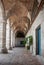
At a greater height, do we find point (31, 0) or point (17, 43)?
point (31, 0)

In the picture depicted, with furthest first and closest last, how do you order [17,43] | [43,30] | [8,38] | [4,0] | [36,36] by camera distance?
[17,43] < [8,38] < [4,0] < [36,36] < [43,30]

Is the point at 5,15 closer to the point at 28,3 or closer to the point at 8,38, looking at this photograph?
the point at 28,3

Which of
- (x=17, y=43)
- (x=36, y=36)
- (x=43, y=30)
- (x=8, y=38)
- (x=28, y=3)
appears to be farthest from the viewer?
(x=17, y=43)

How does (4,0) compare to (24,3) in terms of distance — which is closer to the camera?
(4,0)

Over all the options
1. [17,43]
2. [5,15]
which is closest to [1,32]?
[5,15]

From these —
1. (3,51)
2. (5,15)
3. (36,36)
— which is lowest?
(3,51)

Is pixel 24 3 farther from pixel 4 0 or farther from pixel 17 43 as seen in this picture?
pixel 17 43

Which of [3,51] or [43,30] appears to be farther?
[3,51]

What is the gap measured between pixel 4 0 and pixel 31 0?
90.4 inches

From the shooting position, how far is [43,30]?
9664mm

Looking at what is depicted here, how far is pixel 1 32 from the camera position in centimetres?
1684

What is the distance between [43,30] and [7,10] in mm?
8508

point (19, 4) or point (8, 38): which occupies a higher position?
point (19, 4)

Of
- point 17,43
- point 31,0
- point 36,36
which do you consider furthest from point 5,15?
point 17,43
